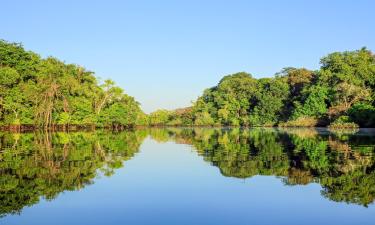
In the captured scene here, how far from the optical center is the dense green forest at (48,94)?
52.2 meters

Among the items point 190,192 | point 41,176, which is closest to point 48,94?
point 41,176

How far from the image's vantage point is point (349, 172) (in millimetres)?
11828

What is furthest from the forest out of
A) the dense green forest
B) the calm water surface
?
the calm water surface

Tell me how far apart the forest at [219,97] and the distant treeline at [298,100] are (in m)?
0.15

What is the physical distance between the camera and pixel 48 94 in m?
52.5

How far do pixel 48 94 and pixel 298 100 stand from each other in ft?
158

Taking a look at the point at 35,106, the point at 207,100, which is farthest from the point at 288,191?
the point at 207,100

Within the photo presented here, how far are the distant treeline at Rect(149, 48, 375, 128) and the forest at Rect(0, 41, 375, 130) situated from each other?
145mm

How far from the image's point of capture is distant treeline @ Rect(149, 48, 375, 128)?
196 feet

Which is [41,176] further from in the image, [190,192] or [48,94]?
[48,94]

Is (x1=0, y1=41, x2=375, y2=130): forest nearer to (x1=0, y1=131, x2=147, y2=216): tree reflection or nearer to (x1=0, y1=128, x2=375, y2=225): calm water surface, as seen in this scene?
(x1=0, y1=131, x2=147, y2=216): tree reflection

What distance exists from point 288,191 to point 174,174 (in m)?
4.35

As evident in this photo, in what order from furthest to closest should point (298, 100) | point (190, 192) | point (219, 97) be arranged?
point (219, 97), point (298, 100), point (190, 192)

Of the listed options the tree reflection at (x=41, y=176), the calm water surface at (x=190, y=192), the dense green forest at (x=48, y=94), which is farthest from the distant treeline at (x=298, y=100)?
the tree reflection at (x=41, y=176)
